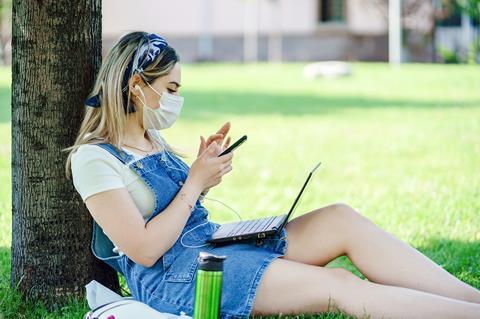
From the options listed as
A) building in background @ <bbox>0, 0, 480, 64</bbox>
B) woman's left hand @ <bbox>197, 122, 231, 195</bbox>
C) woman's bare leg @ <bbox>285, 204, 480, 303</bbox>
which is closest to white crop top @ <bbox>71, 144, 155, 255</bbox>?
woman's left hand @ <bbox>197, 122, 231, 195</bbox>

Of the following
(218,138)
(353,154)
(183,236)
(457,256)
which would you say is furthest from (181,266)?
(353,154)

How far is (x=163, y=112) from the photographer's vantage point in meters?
3.76

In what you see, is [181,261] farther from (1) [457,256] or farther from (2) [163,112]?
(1) [457,256]

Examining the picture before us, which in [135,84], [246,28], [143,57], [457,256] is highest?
[143,57]

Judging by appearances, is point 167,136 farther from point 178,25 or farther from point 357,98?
point 178,25

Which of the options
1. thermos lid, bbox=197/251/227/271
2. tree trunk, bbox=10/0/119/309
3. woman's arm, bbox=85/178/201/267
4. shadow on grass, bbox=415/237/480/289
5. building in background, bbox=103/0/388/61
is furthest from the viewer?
building in background, bbox=103/0/388/61

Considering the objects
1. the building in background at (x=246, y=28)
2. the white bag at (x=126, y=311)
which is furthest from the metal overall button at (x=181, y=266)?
the building in background at (x=246, y=28)

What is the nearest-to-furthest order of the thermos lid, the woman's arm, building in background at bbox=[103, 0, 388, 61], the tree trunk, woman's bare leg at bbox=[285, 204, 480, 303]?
the thermos lid < the woman's arm < woman's bare leg at bbox=[285, 204, 480, 303] < the tree trunk < building in background at bbox=[103, 0, 388, 61]

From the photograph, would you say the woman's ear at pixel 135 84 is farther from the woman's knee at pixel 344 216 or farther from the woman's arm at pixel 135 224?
the woman's knee at pixel 344 216

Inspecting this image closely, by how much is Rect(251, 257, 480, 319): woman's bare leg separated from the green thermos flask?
385 millimetres

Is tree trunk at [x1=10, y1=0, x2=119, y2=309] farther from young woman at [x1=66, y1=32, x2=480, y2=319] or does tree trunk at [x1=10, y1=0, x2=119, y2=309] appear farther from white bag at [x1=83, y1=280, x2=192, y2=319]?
white bag at [x1=83, y1=280, x2=192, y2=319]

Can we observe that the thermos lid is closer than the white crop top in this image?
Yes

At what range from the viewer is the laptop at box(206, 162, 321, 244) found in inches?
144

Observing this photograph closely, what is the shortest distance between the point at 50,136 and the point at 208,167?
2.66ft
